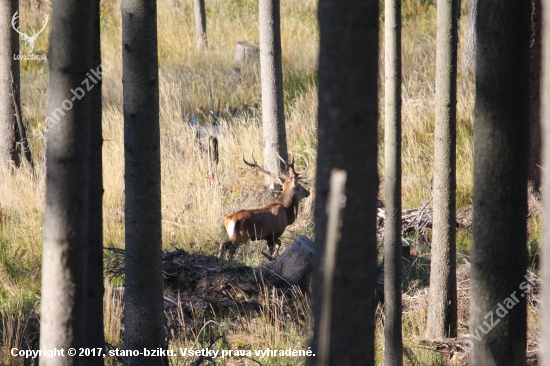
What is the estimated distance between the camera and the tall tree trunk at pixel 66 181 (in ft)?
7.62

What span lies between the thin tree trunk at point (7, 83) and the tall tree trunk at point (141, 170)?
612 centimetres

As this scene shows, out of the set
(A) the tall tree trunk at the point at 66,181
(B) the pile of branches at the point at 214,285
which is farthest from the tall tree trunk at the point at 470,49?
(A) the tall tree trunk at the point at 66,181

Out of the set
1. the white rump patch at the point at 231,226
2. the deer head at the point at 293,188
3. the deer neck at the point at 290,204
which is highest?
the deer head at the point at 293,188

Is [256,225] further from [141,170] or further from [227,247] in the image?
[141,170]

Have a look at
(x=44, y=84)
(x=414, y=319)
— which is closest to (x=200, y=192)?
(x=414, y=319)

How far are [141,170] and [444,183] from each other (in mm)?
2111

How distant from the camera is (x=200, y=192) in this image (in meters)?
8.01

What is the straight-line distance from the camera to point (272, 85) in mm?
8141

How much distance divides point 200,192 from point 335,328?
6.27 m

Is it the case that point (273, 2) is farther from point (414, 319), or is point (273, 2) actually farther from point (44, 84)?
point (44, 84)

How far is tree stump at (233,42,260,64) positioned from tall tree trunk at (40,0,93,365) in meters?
12.9

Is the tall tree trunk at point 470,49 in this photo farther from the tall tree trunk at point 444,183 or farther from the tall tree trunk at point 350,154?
the tall tree trunk at point 350,154

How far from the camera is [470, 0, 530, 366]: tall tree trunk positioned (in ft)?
8.29

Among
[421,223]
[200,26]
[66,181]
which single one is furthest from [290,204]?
[200,26]
